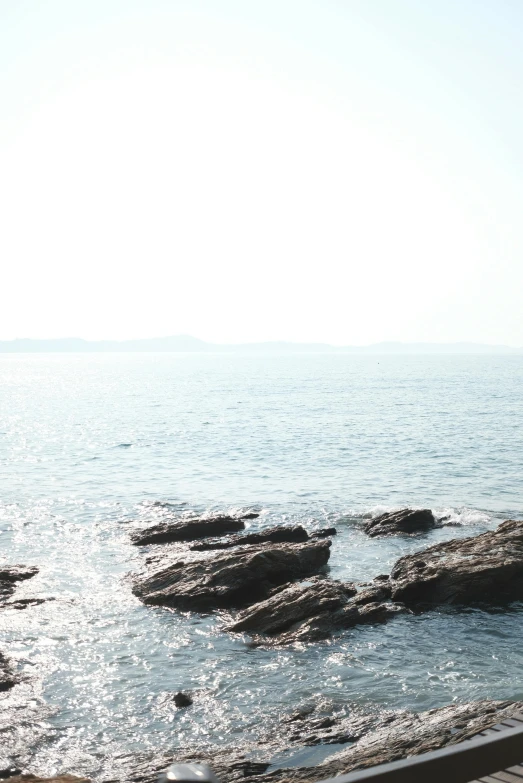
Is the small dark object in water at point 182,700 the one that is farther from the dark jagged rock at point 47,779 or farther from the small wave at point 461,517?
the small wave at point 461,517

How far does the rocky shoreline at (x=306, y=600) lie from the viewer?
13930mm

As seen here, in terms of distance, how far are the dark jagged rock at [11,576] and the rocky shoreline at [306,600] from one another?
0.14 feet

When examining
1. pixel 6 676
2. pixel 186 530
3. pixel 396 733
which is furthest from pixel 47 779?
pixel 186 530

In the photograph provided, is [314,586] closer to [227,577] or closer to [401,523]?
[227,577]

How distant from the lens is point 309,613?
70.1 feet

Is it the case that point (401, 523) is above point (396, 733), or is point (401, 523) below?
below

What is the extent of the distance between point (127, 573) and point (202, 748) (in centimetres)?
1314

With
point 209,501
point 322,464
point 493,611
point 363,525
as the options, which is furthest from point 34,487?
point 493,611

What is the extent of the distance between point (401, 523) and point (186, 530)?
383 inches

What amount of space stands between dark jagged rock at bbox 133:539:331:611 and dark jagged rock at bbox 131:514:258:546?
5315 millimetres

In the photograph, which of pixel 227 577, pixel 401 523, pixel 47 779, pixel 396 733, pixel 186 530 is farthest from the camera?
pixel 401 523

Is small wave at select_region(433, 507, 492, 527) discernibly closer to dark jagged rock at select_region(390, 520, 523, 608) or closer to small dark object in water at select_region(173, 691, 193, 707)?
dark jagged rock at select_region(390, 520, 523, 608)

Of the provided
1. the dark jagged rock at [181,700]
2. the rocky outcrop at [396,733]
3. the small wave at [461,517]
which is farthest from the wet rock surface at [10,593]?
the small wave at [461,517]

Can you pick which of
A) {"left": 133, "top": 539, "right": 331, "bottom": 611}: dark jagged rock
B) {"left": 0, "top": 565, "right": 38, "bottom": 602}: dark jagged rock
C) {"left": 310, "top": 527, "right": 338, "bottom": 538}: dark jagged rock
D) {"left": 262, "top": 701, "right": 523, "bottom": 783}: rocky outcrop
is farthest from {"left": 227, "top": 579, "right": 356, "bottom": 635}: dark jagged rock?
{"left": 310, "top": 527, "right": 338, "bottom": 538}: dark jagged rock
